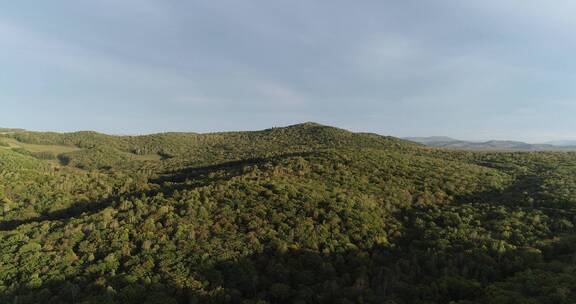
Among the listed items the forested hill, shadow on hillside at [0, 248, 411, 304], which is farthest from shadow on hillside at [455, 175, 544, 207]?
shadow on hillside at [0, 248, 411, 304]

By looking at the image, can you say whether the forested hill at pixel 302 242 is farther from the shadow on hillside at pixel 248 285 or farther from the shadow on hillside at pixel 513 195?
the shadow on hillside at pixel 513 195

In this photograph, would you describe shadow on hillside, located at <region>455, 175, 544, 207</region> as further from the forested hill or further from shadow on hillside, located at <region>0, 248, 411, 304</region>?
shadow on hillside, located at <region>0, 248, 411, 304</region>

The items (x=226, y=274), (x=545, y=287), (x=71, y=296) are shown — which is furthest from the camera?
(x=226, y=274)

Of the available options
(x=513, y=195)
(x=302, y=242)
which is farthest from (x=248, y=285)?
(x=513, y=195)

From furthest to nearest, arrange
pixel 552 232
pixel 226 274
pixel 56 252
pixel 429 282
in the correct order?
pixel 552 232
pixel 56 252
pixel 226 274
pixel 429 282

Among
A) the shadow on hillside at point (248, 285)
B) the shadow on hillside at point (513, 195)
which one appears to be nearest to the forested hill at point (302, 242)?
the shadow on hillside at point (248, 285)

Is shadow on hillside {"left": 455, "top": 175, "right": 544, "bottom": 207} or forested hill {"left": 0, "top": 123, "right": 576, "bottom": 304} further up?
shadow on hillside {"left": 455, "top": 175, "right": 544, "bottom": 207}

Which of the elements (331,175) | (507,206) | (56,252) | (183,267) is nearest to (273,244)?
(183,267)

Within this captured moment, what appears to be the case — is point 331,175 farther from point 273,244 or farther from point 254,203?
point 273,244
